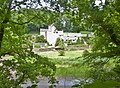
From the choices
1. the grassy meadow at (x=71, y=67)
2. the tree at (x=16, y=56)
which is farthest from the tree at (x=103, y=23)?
the tree at (x=16, y=56)

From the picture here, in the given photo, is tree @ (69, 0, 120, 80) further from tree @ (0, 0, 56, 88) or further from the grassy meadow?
tree @ (0, 0, 56, 88)

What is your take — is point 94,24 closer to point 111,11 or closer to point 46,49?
point 111,11

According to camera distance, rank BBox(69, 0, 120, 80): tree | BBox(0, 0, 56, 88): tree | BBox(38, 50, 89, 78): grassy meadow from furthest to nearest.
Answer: BBox(38, 50, 89, 78): grassy meadow → BBox(69, 0, 120, 80): tree → BBox(0, 0, 56, 88): tree

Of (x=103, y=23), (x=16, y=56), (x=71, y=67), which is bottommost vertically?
(x=71, y=67)

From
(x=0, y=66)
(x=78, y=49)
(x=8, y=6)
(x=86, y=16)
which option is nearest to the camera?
(x=0, y=66)

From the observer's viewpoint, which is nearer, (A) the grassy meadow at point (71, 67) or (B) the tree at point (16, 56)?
(B) the tree at point (16, 56)

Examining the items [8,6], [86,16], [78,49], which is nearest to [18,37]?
[8,6]

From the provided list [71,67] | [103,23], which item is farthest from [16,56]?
[71,67]

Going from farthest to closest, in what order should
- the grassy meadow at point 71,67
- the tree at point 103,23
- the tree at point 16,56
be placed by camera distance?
the grassy meadow at point 71,67
the tree at point 103,23
the tree at point 16,56

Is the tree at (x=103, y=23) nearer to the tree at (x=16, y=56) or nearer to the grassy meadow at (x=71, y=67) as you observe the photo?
the grassy meadow at (x=71, y=67)

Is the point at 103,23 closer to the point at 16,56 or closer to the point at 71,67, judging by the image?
the point at 16,56

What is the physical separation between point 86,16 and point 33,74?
3.50 ft

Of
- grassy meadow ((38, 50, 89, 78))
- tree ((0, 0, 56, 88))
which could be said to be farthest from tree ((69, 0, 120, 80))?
tree ((0, 0, 56, 88))

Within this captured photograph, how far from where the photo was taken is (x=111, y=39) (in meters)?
3.52
